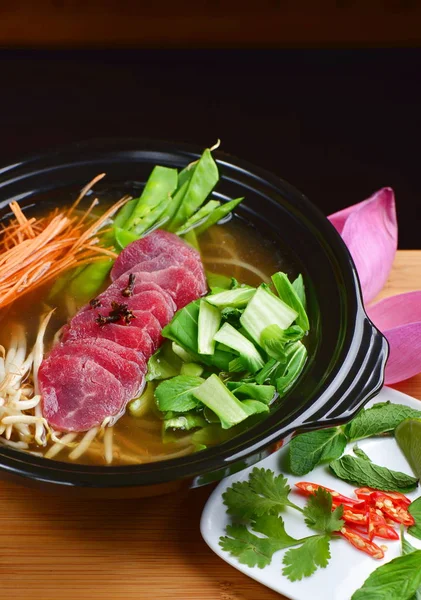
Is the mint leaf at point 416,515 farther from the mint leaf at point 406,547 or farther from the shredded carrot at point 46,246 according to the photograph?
the shredded carrot at point 46,246

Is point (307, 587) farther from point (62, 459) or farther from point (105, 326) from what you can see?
point (105, 326)

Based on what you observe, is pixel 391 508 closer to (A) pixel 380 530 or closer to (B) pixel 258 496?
(A) pixel 380 530

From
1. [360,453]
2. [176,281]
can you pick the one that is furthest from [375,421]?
[176,281]

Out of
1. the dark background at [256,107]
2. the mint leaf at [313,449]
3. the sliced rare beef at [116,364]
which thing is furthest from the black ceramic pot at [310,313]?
the dark background at [256,107]

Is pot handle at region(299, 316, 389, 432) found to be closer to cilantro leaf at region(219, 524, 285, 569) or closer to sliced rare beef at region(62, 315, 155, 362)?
cilantro leaf at region(219, 524, 285, 569)

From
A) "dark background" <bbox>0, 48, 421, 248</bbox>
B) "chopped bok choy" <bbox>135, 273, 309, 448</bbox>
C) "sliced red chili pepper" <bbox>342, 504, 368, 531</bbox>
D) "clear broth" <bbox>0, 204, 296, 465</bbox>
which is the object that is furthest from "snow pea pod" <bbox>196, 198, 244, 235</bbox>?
"dark background" <bbox>0, 48, 421, 248</bbox>

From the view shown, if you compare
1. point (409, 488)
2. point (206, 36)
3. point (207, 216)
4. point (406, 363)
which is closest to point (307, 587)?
point (409, 488)
